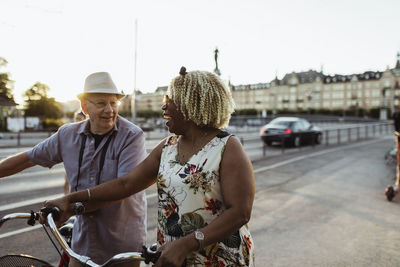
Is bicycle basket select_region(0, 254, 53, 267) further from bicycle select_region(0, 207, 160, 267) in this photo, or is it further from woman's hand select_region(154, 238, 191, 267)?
woman's hand select_region(154, 238, 191, 267)

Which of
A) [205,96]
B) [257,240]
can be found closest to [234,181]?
[205,96]

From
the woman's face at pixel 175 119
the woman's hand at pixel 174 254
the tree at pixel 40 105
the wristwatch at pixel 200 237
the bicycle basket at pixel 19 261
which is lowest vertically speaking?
the bicycle basket at pixel 19 261

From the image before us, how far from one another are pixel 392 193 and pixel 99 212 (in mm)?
6370

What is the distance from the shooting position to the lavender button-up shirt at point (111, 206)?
2.11 metres

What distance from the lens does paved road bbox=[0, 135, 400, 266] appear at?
165 inches

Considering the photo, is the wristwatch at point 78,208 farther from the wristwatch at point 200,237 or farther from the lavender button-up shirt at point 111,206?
the wristwatch at point 200,237

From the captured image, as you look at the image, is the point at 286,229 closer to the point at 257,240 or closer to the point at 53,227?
the point at 257,240

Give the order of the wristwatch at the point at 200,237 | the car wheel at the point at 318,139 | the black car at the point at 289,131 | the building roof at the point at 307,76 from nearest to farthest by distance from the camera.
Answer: the wristwatch at the point at 200,237, the black car at the point at 289,131, the car wheel at the point at 318,139, the building roof at the point at 307,76

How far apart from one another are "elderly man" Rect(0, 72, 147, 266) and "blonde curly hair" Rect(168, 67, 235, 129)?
1.81ft

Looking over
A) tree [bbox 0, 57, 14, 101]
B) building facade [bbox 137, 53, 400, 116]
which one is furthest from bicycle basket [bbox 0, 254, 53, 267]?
building facade [bbox 137, 53, 400, 116]

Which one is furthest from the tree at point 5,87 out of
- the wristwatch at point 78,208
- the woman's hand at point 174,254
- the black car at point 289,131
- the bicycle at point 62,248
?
the black car at point 289,131

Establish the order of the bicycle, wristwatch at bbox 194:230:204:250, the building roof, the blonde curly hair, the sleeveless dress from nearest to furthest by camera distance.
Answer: the bicycle → wristwatch at bbox 194:230:204:250 → the sleeveless dress → the blonde curly hair → the building roof

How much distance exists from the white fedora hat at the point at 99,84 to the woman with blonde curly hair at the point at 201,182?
1.97 ft

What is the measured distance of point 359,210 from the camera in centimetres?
614
